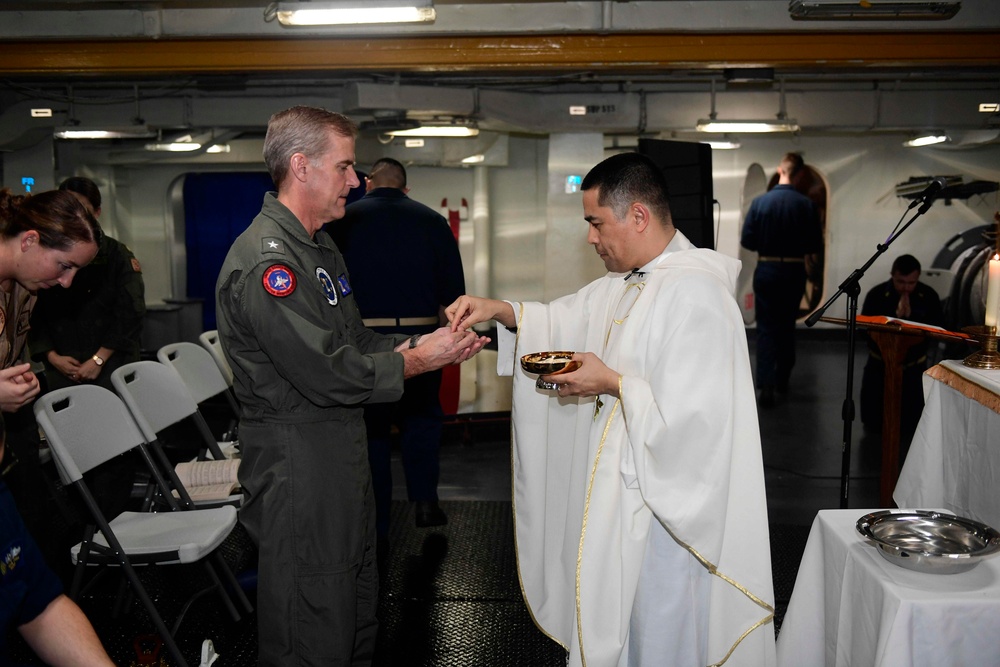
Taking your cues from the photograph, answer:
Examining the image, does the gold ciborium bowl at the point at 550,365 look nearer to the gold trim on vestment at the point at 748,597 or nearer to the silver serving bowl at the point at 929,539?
the gold trim on vestment at the point at 748,597

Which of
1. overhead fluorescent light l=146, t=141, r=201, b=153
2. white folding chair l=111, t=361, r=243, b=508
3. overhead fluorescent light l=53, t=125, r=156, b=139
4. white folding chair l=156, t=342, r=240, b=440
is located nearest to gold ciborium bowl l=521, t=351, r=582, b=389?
white folding chair l=111, t=361, r=243, b=508

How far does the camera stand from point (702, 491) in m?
2.12

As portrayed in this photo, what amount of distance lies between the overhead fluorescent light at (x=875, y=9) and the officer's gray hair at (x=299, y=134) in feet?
8.52

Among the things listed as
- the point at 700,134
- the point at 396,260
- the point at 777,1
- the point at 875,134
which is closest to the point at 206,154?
the point at 700,134

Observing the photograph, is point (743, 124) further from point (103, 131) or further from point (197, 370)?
point (103, 131)

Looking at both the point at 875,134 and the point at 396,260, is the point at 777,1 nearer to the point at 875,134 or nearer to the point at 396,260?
the point at 396,260

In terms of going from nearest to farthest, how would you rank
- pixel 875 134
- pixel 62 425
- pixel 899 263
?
pixel 62 425 → pixel 899 263 → pixel 875 134

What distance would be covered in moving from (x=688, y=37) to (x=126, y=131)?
452 cm

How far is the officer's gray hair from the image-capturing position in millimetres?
2268

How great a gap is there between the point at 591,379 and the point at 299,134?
3.32 feet

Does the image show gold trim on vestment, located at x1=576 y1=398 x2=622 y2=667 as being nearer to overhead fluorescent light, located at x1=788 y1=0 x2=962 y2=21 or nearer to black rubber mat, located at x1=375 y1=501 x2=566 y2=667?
black rubber mat, located at x1=375 y1=501 x2=566 y2=667

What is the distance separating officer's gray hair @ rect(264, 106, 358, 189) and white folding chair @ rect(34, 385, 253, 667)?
1.25 metres

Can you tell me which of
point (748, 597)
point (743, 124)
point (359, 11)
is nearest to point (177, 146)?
point (359, 11)

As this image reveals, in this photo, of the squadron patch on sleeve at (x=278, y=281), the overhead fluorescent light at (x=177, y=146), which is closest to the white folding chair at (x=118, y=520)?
the squadron patch on sleeve at (x=278, y=281)
